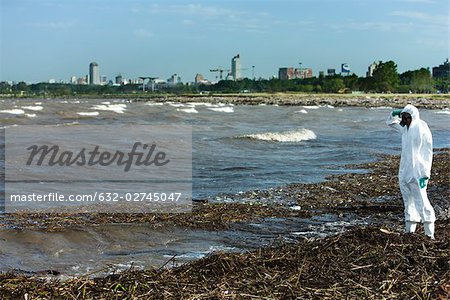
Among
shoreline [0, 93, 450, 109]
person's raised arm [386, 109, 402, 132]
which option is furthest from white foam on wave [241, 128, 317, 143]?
shoreline [0, 93, 450, 109]

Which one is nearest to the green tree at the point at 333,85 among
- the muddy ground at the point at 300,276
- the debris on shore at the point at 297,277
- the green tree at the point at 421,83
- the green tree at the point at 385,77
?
the green tree at the point at 385,77

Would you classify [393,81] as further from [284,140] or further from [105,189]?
[105,189]

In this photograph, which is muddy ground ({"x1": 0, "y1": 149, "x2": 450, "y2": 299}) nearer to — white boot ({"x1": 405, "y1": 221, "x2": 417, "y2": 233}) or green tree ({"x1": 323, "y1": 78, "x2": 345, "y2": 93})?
white boot ({"x1": 405, "y1": 221, "x2": 417, "y2": 233})

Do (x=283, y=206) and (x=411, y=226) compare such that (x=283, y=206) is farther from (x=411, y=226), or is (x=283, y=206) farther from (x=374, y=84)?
(x=374, y=84)

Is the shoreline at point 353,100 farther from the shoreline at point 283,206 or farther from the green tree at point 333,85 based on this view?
the shoreline at point 283,206

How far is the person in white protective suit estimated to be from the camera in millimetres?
8367

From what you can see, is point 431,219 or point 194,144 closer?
point 431,219

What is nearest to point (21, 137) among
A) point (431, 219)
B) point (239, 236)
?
point (239, 236)

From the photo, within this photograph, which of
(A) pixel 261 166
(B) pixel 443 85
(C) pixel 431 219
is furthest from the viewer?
(B) pixel 443 85

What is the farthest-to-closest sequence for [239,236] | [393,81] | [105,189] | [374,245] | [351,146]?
[393,81] → [351,146] → [105,189] → [239,236] → [374,245]

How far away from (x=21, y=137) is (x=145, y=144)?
249 inches

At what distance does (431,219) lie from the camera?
327 inches

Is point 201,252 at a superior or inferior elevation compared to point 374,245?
inferior

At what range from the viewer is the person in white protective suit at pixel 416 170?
27.5 feet
